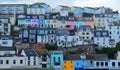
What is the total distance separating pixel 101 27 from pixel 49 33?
34.9 feet

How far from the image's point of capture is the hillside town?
46.1 m

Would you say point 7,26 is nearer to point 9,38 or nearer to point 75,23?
point 9,38

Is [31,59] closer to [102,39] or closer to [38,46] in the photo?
[38,46]

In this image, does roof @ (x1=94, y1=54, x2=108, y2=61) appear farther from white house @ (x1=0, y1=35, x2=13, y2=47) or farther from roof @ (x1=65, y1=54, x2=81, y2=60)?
white house @ (x1=0, y1=35, x2=13, y2=47)

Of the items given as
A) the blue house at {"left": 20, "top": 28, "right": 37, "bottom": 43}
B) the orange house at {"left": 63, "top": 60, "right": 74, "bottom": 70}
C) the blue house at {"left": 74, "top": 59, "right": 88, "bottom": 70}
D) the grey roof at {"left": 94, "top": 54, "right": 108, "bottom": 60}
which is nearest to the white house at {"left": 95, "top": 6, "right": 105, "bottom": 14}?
the blue house at {"left": 20, "top": 28, "right": 37, "bottom": 43}

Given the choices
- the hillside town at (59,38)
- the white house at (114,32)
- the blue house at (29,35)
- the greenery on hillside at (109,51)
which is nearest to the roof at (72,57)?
the hillside town at (59,38)

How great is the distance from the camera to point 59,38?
5650 cm

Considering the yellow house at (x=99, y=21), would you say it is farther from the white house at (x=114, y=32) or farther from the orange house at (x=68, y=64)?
the orange house at (x=68, y=64)

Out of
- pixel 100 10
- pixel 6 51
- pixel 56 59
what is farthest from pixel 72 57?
pixel 100 10

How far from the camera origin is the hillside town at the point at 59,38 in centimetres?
4606

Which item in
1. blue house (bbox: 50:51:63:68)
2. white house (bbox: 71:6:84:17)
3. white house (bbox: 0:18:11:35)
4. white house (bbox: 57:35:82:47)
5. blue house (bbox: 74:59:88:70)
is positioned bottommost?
blue house (bbox: 74:59:88:70)

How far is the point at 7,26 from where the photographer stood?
2346 inches

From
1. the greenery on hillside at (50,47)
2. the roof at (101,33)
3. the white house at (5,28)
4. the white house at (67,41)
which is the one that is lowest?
the greenery on hillside at (50,47)

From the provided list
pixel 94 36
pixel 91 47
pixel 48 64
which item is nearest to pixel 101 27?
pixel 94 36
